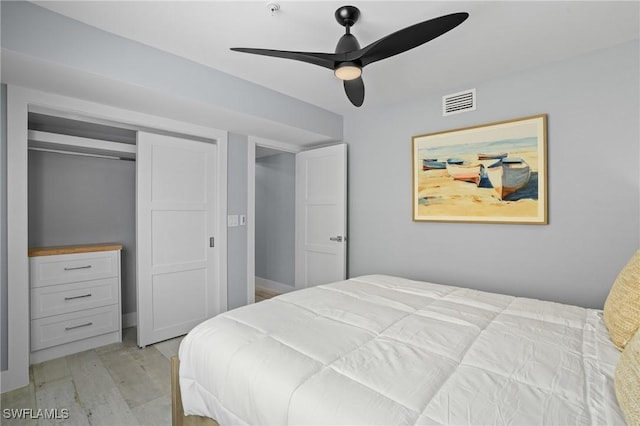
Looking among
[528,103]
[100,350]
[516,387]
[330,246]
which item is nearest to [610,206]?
[528,103]

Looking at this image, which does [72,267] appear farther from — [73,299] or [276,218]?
[276,218]

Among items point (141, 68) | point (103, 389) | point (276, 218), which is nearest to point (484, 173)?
point (141, 68)

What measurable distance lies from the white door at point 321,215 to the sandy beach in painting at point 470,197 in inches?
35.6

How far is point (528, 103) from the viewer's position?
255cm

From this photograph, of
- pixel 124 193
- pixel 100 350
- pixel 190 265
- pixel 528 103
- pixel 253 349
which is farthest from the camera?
pixel 124 193

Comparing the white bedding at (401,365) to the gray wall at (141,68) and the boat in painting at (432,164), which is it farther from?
the gray wall at (141,68)

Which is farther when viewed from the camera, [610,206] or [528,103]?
[528,103]

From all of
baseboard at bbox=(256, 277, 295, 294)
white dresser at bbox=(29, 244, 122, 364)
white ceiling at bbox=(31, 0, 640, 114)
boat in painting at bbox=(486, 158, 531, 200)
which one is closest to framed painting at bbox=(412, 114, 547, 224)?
boat in painting at bbox=(486, 158, 531, 200)

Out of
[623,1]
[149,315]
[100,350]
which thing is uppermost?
[623,1]

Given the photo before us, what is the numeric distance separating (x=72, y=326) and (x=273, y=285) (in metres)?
2.73

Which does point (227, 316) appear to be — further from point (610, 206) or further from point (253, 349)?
point (610, 206)

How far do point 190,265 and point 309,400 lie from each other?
2544 millimetres

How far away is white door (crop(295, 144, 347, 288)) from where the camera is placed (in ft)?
11.8

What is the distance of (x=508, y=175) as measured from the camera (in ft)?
8.57
